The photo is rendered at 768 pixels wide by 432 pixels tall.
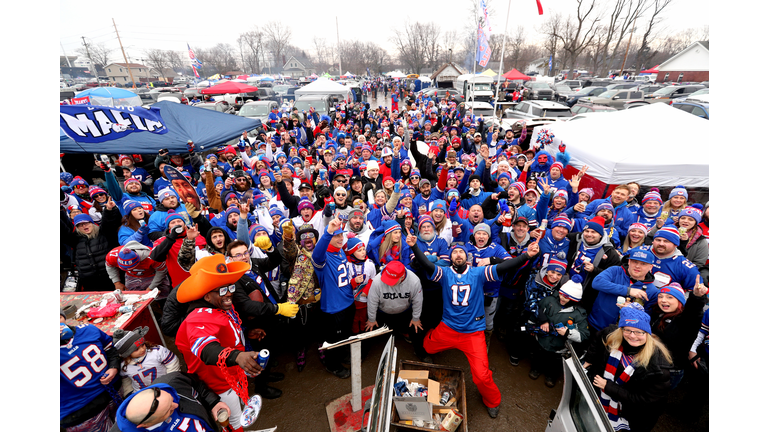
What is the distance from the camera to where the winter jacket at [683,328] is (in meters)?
3.19

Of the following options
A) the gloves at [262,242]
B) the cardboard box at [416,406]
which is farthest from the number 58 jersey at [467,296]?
the gloves at [262,242]

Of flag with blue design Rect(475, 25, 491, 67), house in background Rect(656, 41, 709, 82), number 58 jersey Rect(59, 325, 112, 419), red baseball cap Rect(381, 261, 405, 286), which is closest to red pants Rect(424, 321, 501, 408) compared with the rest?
red baseball cap Rect(381, 261, 405, 286)

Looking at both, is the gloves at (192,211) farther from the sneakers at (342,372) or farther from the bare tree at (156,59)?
the bare tree at (156,59)

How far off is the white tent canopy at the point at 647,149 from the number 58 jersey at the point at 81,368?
906cm

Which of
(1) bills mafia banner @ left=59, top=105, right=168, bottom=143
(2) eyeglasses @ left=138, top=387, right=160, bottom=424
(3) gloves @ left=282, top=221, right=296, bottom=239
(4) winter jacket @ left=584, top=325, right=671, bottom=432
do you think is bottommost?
(4) winter jacket @ left=584, top=325, right=671, bottom=432

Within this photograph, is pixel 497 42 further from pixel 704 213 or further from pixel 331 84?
pixel 704 213

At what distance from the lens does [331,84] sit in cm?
2020

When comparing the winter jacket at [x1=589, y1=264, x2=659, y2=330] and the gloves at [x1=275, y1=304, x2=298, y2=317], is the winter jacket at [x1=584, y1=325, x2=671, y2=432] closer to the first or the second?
the winter jacket at [x1=589, y1=264, x2=659, y2=330]

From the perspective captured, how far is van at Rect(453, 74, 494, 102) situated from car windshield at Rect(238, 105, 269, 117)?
11845 mm

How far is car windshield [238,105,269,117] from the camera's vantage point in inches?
647

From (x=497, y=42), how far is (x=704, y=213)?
263 feet

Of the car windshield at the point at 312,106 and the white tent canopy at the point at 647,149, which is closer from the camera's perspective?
the white tent canopy at the point at 647,149

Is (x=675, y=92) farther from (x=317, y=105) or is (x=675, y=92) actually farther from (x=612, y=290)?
(x=612, y=290)

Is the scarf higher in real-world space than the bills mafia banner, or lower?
lower
